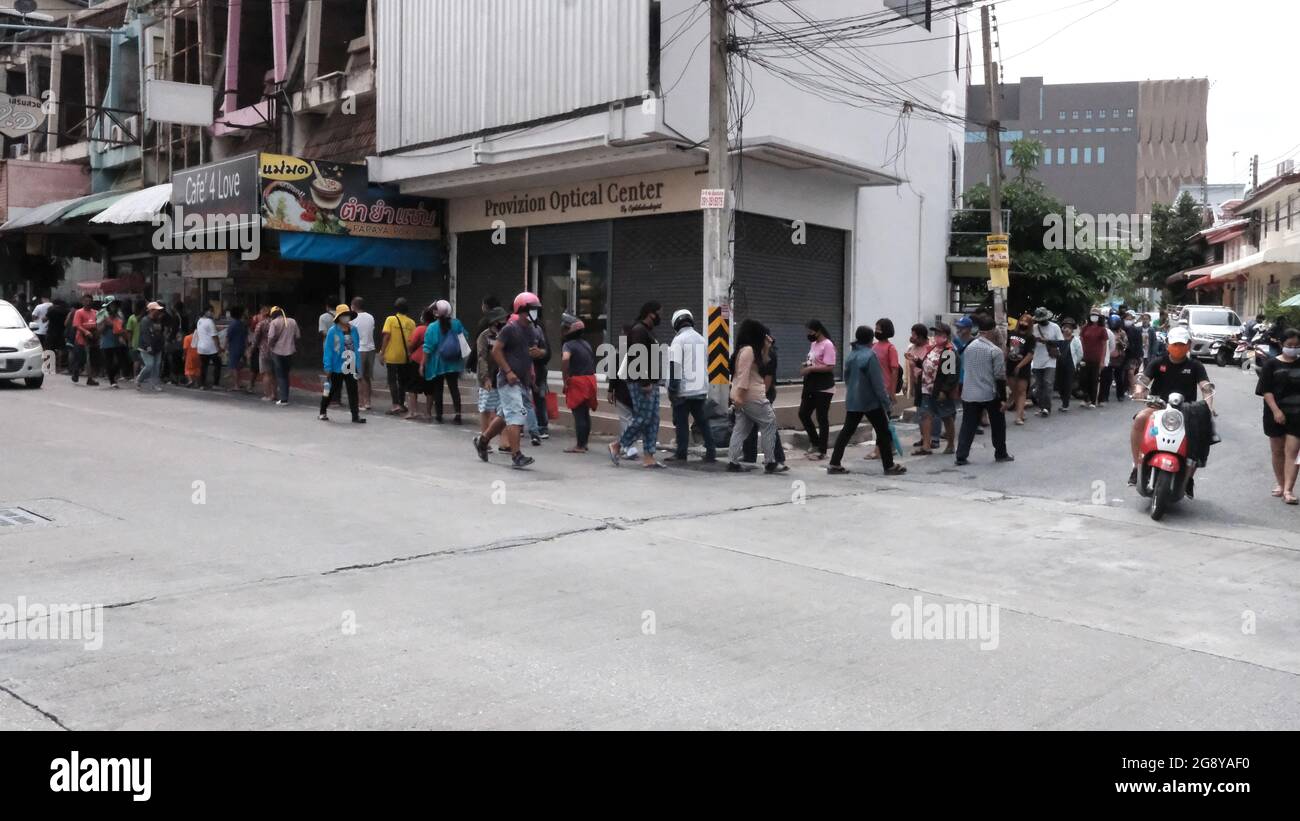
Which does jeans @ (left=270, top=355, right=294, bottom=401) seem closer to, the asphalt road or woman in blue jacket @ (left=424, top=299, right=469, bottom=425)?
woman in blue jacket @ (left=424, top=299, right=469, bottom=425)

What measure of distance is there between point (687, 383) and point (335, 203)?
376 inches

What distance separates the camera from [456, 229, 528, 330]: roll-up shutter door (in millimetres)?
20016

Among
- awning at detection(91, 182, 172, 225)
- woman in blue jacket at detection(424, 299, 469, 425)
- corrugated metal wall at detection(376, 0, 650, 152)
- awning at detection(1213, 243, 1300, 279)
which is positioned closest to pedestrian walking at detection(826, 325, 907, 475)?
corrugated metal wall at detection(376, 0, 650, 152)

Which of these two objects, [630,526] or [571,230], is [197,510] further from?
[571,230]

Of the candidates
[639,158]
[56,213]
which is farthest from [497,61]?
[56,213]

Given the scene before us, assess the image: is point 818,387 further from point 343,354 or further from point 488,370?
point 343,354

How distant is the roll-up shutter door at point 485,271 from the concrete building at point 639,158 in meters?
0.04

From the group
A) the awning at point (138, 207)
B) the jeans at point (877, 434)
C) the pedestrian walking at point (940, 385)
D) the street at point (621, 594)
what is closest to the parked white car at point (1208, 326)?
the pedestrian walking at point (940, 385)

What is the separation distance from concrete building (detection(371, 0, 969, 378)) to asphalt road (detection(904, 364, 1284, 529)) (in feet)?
13.8

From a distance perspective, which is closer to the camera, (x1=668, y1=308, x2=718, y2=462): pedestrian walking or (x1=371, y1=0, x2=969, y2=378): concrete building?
(x1=668, y1=308, x2=718, y2=462): pedestrian walking

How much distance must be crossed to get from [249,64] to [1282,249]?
115 ft

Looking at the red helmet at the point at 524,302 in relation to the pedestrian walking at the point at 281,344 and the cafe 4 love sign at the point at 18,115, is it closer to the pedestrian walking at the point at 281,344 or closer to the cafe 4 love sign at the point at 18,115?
the pedestrian walking at the point at 281,344

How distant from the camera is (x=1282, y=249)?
131ft
